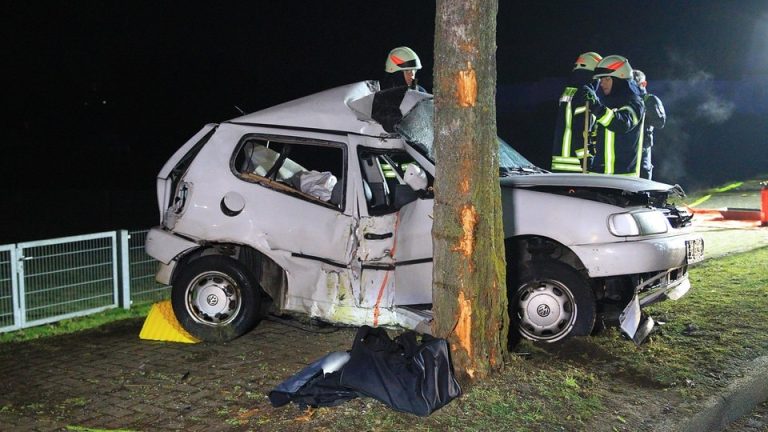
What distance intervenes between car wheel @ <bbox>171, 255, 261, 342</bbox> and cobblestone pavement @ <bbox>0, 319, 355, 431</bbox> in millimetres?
136

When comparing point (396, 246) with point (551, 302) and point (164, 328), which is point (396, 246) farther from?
point (164, 328)

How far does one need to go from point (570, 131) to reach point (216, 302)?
16.6ft

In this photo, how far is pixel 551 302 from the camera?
19.7ft

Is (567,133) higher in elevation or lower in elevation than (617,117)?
lower

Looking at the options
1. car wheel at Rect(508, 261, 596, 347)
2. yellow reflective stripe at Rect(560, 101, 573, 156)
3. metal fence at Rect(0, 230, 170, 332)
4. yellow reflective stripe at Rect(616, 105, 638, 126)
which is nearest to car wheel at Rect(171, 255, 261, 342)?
metal fence at Rect(0, 230, 170, 332)

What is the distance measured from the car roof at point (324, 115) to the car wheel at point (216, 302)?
4.23ft

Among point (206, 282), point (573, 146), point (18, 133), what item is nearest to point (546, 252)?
point (206, 282)

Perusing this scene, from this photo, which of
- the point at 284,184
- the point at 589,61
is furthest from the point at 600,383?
the point at 589,61

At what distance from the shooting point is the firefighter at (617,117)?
368 inches

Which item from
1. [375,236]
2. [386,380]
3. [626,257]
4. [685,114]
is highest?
[685,114]

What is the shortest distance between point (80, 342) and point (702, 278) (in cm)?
663

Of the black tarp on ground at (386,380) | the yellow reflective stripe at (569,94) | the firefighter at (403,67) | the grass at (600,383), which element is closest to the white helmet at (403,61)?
the firefighter at (403,67)

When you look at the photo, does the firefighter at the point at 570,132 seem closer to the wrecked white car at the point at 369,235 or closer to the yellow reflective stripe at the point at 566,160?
the yellow reflective stripe at the point at 566,160

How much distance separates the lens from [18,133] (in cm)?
3133
